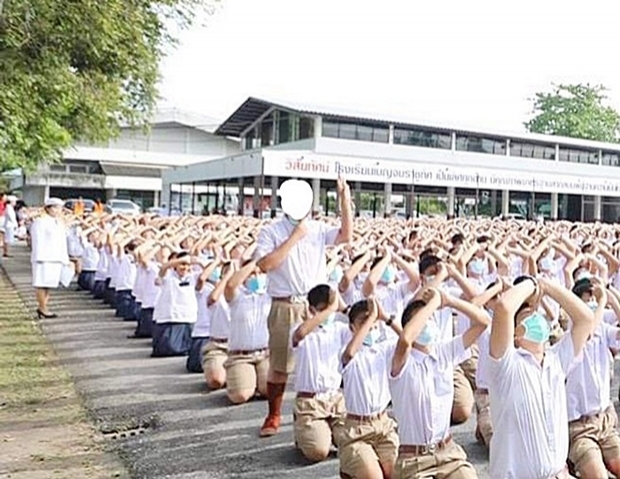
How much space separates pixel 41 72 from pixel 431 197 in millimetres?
27314

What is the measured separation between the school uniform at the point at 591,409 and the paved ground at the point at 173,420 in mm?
792

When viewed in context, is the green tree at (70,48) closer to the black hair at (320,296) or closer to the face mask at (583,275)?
the black hair at (320,296)

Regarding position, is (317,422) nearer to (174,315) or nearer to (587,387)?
(587,387)

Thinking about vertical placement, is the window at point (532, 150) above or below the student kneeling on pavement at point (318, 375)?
above

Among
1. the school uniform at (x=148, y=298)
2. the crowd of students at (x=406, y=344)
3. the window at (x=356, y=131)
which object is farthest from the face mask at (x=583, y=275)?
the window at (x=356, y=131)

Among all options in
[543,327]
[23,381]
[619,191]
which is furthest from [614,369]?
[619,191]

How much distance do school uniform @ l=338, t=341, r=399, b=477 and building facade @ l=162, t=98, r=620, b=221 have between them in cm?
1942

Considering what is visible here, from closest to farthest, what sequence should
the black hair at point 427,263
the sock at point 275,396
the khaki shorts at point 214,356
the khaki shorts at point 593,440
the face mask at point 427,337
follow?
the face mask at point 427,337 → the khaki shorts at point 593,440 → the sock at point 275,396 → the black hair at point 427,263 → the khaki shorts at point 214,356

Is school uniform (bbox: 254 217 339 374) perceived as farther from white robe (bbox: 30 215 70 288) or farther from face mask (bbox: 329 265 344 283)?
white robe (bbox: 30 215 70 288)

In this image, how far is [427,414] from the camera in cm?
455

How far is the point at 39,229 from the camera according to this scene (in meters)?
12.8

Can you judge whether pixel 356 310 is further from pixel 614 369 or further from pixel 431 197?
pixel 431 197

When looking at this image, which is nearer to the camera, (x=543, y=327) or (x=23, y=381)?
(x=543, y=327)

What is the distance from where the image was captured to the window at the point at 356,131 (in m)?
36.7
